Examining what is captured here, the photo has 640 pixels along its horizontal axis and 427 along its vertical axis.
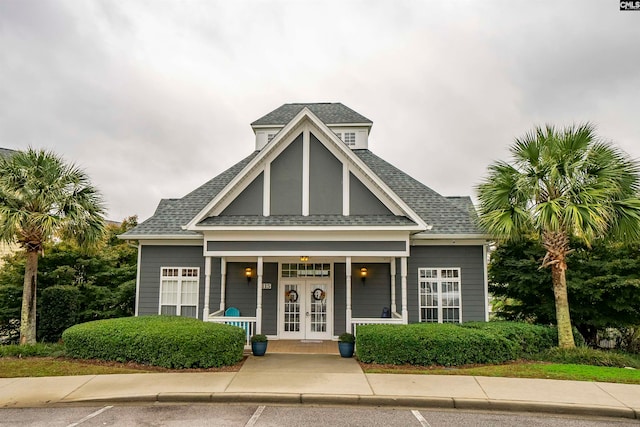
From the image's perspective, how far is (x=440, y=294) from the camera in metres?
13.8

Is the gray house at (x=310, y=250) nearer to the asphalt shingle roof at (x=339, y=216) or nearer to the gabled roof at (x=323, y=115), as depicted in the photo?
the asphalt shingle roof at (x=339, y=216)

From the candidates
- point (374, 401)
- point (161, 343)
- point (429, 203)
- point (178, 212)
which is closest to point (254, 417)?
point (374, 401)

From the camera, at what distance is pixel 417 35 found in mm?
16438

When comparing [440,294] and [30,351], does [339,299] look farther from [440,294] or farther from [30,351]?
[30,351]

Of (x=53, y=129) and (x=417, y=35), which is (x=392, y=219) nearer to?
(x=417, y=35)

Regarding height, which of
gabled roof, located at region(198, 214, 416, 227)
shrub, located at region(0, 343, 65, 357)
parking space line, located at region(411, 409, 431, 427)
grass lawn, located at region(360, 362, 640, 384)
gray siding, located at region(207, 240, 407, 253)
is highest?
gabled roof, located at region(198, 214, 416, 227)

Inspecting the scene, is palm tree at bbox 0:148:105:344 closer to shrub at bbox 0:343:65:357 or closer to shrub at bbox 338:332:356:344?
shrub at bbox 0:343:65:357

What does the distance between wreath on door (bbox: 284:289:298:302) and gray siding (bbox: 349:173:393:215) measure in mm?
3792

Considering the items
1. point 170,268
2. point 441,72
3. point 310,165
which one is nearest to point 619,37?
point 441,72

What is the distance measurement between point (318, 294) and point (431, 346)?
205 inches

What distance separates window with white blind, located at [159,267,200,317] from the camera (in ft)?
46.6

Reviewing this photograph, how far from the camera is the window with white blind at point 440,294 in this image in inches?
539

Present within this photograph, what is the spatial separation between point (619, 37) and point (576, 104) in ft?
13.3

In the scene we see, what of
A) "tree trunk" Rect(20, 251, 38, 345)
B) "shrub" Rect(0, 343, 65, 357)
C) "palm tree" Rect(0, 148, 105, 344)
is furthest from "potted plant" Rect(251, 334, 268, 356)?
"tree trunk" Rect(20, 251, 38, 345)
